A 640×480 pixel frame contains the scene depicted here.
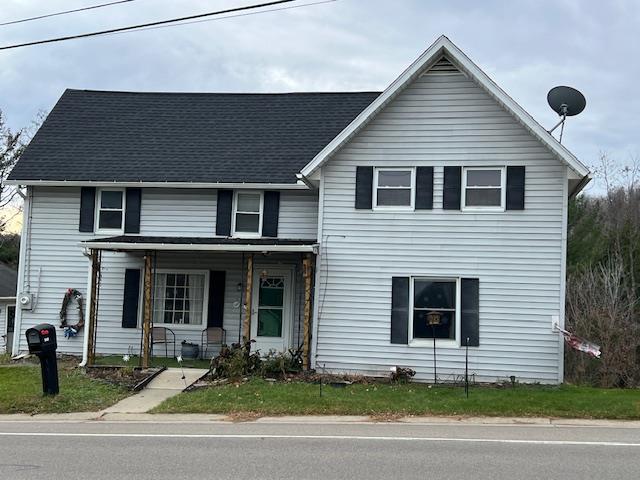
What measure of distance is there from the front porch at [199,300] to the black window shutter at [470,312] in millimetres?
4219

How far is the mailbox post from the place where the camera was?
468 inches

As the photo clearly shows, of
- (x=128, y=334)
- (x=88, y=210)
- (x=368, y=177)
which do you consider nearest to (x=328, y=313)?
(x=368, y=177)

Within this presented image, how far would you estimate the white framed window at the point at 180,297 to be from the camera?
17453 mm

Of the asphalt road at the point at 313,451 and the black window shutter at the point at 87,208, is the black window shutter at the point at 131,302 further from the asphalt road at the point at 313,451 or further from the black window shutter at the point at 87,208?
the asphalt road at the point at 313,451

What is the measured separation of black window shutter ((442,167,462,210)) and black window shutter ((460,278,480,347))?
65.5 inches

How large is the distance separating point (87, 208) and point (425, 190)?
9006mm

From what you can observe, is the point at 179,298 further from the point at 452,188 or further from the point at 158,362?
the point at 452,188

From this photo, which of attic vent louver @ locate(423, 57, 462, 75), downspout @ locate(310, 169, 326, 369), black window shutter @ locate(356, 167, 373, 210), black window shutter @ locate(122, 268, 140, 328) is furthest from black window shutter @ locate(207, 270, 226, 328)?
attic vent louver @ locate(423, 57, 462, 75)

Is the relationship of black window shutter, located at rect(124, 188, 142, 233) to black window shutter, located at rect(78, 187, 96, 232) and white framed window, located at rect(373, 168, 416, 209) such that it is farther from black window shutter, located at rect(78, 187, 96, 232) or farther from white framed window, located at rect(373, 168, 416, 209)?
white framed window, located at rect(373, 168, 416, 209)

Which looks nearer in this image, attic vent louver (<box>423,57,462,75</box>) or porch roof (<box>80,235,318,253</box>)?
porch roof (<box>80,235,318,253</box>)

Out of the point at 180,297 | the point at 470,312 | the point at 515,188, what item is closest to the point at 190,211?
the point at 180,297

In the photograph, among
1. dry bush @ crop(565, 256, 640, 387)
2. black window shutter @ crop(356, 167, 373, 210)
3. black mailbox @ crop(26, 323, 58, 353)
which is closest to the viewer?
black mailbox @ crop(26, 323, 58, 353)

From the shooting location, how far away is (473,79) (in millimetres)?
14430

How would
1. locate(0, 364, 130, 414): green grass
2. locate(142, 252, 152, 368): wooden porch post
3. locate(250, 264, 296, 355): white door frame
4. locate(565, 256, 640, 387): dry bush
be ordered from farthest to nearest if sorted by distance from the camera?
locate(565, 256, 640, 387): dry bush < locate(250, 264, 296, 355): white door frame < locate(142, 252, 152, 368): wooden porch post < locate(0, 364, 130, 414): green grass
